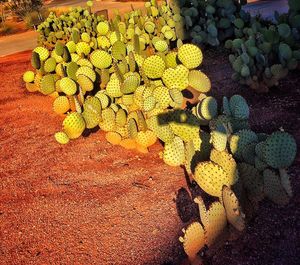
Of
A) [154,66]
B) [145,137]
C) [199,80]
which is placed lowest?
[145,137]

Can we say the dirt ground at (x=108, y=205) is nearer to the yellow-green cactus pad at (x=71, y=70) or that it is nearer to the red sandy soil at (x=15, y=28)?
the yellow-green cactus pad at (x=71, y=70)

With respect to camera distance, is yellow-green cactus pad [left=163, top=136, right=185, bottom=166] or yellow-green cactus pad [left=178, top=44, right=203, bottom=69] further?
yellow-green cactus pad [left=178, top=44, right=203, bottom=69]

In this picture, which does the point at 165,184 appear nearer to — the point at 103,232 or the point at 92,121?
the point at 103,232

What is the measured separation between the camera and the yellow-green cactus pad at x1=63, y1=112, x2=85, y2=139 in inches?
194

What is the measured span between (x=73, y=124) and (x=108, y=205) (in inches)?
50.0

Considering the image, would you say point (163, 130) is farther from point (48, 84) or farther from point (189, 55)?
point (48, 84)

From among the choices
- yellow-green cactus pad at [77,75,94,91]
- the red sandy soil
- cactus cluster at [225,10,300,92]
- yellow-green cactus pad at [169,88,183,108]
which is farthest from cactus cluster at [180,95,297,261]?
the red sandy soil

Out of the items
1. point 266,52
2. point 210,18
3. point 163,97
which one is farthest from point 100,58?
point 210,18

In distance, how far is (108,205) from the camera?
13.5ft

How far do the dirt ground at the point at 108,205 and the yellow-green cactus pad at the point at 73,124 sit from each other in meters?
0.34

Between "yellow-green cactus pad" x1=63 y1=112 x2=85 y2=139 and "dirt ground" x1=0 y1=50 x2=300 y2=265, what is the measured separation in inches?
13.5

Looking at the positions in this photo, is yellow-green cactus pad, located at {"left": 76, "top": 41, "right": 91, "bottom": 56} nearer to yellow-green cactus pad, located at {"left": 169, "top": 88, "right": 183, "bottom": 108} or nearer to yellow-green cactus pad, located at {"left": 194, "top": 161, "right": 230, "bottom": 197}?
yellow-green cactus pad, located at {"left": 169, "top": 88, "right": 183, "bottom": 108}

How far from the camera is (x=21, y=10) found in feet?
63.6

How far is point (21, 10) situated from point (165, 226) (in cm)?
1809
